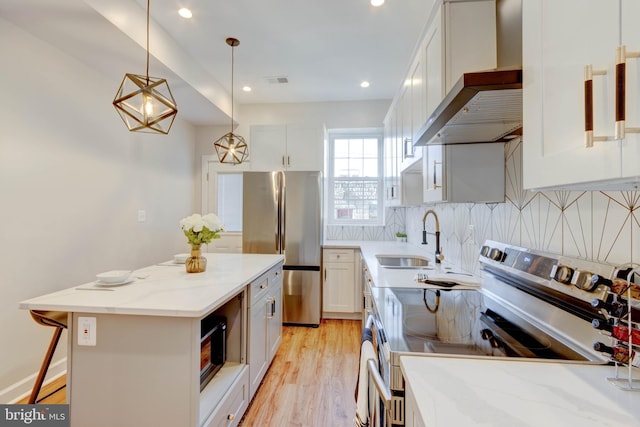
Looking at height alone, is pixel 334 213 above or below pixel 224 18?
below

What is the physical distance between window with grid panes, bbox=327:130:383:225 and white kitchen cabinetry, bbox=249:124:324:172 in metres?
0.67

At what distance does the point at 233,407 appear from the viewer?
5.40 feet

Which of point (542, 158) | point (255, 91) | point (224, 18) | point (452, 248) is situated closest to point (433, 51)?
point (542, 158)

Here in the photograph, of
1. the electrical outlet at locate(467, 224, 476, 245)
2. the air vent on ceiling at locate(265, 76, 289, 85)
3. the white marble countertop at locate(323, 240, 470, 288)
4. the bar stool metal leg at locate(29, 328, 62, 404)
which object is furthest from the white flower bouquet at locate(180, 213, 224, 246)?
the air vent on ceiling at locate(265, 76, 289, 85)

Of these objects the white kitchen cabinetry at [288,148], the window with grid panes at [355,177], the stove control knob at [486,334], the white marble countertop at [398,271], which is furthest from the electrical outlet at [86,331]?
the window with grid panes at [355,177]

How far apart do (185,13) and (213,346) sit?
2.53 metres

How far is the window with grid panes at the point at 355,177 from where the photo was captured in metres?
4.21

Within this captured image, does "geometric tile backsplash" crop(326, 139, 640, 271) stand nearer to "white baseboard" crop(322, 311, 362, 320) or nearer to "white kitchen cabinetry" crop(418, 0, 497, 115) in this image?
"white kitchen cabinetry" crop(418, 0, 497, 115)

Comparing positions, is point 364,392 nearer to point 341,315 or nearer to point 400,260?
point 400,260

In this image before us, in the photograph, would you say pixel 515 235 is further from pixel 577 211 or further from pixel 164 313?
pixel 164 313

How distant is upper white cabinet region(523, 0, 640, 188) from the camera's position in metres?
0.50

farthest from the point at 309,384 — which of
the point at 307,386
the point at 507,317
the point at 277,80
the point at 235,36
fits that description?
the point at 277,80

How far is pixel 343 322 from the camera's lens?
3.59 meters

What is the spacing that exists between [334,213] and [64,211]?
119 inches
